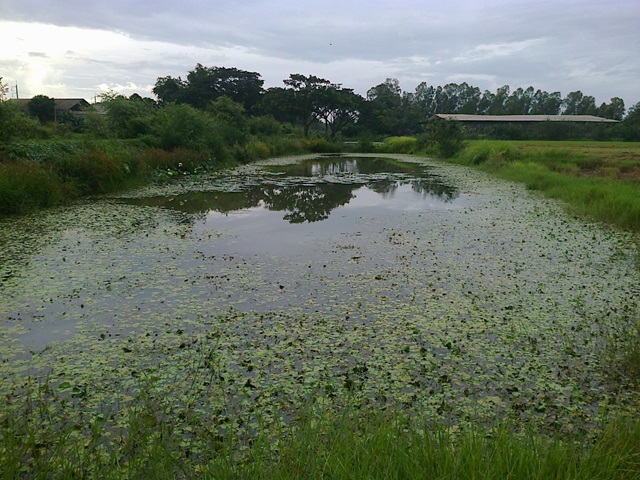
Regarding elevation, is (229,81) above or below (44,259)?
above

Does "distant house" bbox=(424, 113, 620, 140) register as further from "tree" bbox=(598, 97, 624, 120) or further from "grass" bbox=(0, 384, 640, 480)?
"grass" bbox=(0, 384, 640, 480)

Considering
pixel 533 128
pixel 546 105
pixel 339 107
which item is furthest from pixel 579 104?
pixel 339 107

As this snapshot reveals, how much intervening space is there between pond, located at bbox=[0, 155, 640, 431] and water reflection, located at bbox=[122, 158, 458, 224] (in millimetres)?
1416

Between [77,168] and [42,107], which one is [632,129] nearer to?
[77,168]

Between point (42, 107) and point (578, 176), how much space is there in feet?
115

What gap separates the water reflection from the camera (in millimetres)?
9688

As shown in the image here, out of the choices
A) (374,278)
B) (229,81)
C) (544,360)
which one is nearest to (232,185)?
(374,278)

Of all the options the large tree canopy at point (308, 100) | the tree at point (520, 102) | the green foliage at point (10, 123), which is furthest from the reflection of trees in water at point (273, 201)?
the tree at point (520, 102)

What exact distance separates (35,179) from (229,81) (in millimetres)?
34191

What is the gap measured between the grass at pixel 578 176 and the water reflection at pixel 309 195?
8.22ft

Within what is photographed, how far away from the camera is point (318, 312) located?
412 cm

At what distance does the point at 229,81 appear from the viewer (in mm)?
39875

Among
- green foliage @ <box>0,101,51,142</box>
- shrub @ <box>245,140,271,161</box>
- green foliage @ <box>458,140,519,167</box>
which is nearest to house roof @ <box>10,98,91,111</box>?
shrub @ <box>245,140,271,161</box>

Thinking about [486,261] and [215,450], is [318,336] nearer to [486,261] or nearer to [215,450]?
[215,450]
